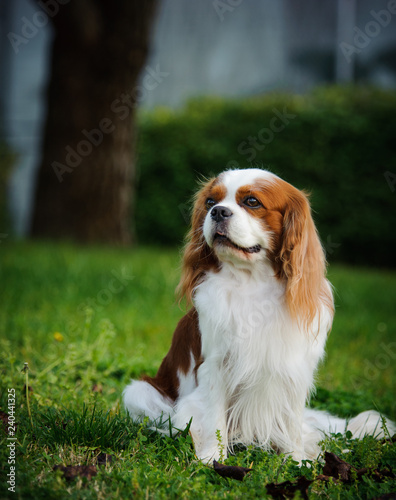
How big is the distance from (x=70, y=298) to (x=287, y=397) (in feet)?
12.6

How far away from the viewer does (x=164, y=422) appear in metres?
3.00

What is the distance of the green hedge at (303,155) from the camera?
10531 mm

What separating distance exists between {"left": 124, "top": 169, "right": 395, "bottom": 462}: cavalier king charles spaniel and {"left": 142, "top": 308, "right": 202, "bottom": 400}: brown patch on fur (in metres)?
0.10

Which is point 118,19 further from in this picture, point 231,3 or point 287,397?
point 287,397

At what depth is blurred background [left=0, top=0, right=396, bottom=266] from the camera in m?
8.88

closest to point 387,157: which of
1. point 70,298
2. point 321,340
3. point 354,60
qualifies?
point 354,60

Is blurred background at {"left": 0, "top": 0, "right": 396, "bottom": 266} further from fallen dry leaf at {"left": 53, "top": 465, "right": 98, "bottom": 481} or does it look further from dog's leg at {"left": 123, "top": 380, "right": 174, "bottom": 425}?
fallen dry leaf at {"left": 53, "top": 465, "right": 98, "bottom": 481}

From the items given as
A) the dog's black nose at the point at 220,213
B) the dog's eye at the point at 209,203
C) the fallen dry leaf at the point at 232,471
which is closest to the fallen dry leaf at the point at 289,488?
the fallen dry leaf at the point at 232,471

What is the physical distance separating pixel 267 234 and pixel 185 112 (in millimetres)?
9624

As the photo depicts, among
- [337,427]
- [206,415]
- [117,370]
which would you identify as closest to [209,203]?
[206,415]

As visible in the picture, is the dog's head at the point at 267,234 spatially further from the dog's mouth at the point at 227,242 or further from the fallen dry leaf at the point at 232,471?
the fallen dry leaf at the point at 232,471

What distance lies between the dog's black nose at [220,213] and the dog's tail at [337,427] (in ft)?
4.37

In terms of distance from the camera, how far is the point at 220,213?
2695 mm

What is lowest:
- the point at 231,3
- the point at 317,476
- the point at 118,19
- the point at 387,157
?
the point at 317,476
